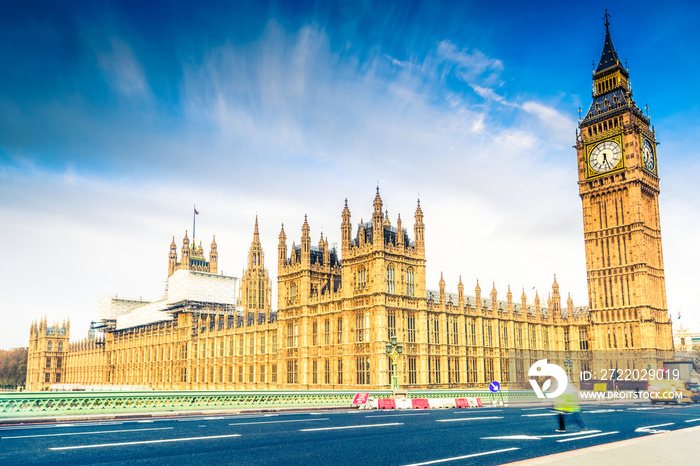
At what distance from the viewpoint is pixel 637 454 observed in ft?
41.1

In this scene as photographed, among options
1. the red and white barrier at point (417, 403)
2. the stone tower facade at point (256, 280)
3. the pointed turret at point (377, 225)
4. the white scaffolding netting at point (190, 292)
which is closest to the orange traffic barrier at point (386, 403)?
the red and white barrier at point (417, 403)

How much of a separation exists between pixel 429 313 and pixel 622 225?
102 ft

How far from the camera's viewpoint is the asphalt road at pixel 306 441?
41.2 ft

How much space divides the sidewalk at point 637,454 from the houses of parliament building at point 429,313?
3505 centimetres

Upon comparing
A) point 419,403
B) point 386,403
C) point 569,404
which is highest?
point 569,404

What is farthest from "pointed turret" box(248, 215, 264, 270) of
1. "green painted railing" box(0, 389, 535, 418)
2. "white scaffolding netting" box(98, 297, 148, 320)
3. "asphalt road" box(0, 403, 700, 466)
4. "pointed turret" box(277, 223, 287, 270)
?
"asphalt road" box(0, 403, 700, 466)

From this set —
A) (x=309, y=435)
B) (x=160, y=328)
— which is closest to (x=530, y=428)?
(x=309, y=435)

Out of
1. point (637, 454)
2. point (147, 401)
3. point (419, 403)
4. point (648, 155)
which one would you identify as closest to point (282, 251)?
point (419, 403)

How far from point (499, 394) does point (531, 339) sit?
99.3 feet

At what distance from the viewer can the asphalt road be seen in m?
12.6

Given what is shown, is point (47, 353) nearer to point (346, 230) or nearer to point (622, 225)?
point (346, 230)

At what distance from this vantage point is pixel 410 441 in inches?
623

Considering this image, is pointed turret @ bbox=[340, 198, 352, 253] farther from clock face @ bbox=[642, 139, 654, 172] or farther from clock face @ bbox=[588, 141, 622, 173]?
clock face @ bbox=[642, 139, 654, 172]

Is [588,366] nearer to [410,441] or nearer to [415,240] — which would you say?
[415,240]
